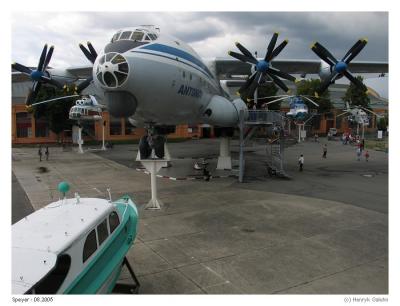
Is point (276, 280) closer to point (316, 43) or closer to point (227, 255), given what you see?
point (227, 255)

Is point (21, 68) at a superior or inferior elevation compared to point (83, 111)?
superior

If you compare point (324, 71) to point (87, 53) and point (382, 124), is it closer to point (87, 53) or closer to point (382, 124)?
point (87, 53)

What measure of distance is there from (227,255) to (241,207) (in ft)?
17.5

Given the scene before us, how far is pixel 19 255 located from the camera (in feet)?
17.4

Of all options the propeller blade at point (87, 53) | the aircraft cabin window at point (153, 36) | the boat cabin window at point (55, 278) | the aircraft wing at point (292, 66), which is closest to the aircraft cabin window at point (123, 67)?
the aircraft cabin window at point (153, 36)

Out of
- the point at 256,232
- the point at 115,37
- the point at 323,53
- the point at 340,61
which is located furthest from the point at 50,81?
the point at 256,232

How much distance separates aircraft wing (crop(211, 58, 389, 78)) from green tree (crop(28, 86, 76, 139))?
2638cm

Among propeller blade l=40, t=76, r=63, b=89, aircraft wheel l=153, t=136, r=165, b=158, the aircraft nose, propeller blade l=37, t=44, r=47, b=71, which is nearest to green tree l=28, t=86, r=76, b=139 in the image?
propeller blade l=40, t=76, r=63, b=89

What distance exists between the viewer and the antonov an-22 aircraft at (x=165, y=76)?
40.8 ft

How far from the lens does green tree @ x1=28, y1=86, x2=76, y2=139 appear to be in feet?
142

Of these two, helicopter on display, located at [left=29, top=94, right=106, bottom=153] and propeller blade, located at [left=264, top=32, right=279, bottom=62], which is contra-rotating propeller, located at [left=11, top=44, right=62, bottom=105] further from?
propeller blade, located at [left=264, top=32, right=279, bottom=62]

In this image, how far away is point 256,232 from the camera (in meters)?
11.8

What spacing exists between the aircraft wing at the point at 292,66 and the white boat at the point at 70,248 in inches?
694

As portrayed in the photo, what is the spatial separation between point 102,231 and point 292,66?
73.8ft
